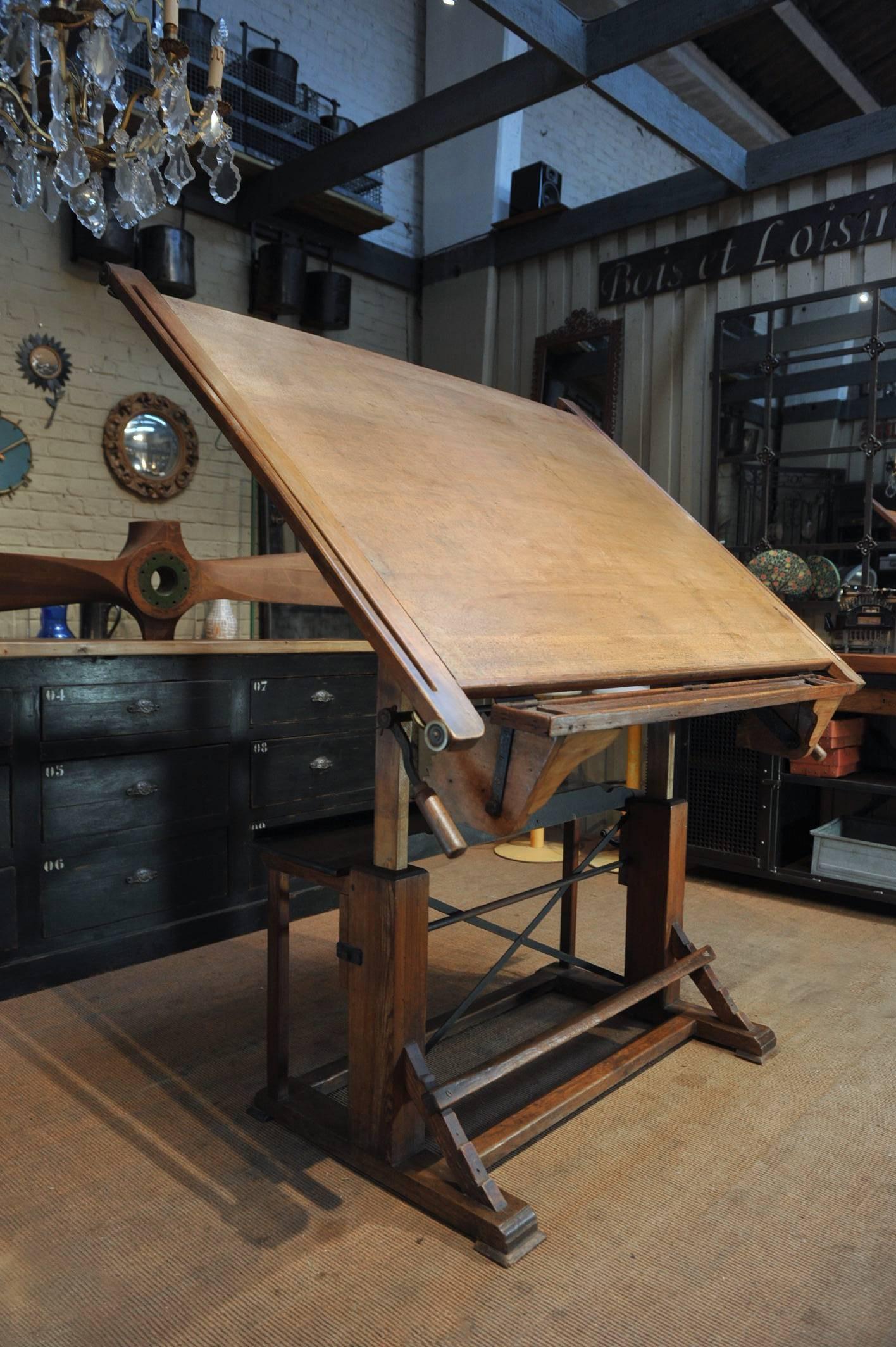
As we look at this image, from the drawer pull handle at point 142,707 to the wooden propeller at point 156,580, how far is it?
0.73ft

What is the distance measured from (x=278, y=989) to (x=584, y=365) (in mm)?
3935

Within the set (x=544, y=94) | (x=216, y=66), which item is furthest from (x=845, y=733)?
(x=216, y=66)

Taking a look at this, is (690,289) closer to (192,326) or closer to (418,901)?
(192,326)

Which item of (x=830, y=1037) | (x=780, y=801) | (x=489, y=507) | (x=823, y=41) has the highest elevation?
(x=823, y=41)

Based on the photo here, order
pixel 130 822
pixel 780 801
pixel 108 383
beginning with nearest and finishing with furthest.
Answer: pixel 130 822 < pixel 780 801 < pixel 108 383

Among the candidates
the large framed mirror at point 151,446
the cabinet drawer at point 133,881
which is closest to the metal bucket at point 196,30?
the large framed mirror at point 151,446

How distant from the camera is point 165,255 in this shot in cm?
421

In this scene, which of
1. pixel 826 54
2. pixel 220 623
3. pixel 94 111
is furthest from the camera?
pixel 826 54

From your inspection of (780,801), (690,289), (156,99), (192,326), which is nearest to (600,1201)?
(192,326)

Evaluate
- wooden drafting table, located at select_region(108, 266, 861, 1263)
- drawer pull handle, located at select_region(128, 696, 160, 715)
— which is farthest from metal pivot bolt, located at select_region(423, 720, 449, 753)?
drawer pull handle, located at select_region(128, 696, 160, 715)

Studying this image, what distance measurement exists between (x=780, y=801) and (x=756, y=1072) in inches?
65.5

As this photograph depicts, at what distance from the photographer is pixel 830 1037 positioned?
8.02ft

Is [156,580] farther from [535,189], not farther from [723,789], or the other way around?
[535,189]

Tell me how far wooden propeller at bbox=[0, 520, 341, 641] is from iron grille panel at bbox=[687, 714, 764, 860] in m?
1.72
